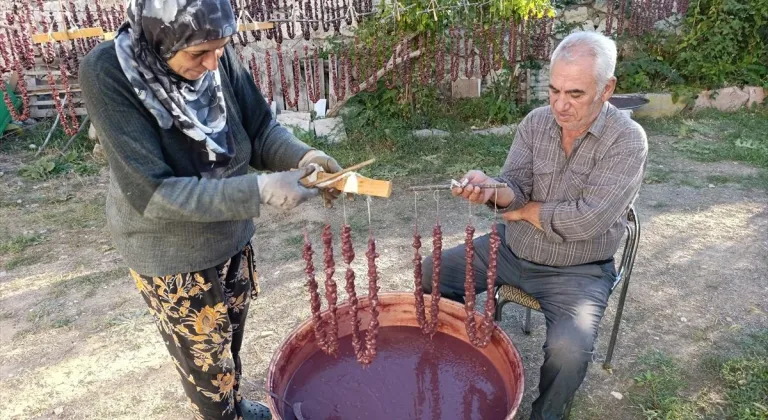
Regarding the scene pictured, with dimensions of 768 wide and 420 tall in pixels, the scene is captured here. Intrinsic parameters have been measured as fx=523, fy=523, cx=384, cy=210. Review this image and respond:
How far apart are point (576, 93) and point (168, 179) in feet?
6.13

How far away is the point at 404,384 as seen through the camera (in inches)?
85.0

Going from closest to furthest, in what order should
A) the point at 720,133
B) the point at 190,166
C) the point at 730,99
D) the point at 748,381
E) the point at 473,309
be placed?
the point at 190,166
the point at 473,309
the point at 748,381
the point at 720,133
the point at 730,99

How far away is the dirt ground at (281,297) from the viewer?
129 inches

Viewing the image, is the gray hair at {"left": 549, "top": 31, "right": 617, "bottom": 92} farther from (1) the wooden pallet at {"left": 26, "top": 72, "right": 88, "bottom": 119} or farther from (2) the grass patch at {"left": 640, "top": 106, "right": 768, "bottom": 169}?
(1) the wooden pallet at {"left": 26, "top": 72, "right": 88, "bottom": 119}

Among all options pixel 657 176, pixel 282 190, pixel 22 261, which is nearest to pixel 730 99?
pixel 657 176

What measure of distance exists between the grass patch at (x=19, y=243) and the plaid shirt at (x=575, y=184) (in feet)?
15.4

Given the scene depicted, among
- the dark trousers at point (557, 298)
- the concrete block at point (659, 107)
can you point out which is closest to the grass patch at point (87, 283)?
the dark trousers at point (557, 298)

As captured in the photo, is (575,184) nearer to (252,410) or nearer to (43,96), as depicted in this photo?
(252,410)

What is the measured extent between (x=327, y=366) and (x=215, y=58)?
4.39 feet

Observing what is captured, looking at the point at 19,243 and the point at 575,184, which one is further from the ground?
the point at 575,184

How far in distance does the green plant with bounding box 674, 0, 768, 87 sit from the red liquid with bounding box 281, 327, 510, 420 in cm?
776

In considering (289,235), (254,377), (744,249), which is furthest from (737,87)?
(254,377)

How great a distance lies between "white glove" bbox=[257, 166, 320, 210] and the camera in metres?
1.75

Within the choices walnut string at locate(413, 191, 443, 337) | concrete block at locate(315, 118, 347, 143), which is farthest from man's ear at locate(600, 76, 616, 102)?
concrete block at locate(315, 118, 347, 143)
